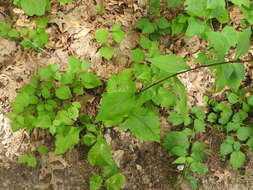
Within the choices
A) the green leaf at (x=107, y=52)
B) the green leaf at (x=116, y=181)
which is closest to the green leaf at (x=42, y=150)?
the green leaf at (x=116, y=181)

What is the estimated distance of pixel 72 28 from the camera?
10.1 ft

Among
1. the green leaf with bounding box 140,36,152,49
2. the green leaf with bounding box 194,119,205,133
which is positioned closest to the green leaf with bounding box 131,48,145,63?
the green leaf with bounding box 140,36,152,49

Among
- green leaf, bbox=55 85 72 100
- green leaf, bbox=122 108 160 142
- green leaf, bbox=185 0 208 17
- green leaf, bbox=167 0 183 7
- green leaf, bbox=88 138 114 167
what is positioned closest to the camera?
green leaf, bbox=122 108 160 142

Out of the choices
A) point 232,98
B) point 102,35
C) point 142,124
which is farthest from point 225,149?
point 102,35

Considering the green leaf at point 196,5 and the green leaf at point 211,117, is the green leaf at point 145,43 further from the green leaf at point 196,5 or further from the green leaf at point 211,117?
the green leaf at point 211,117

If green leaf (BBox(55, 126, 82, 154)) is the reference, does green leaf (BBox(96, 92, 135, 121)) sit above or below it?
above

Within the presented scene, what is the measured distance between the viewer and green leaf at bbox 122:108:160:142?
187cm

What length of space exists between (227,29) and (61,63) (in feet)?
4.88

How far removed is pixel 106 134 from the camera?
2.82 m

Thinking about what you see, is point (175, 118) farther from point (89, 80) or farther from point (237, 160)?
point (89, 80)

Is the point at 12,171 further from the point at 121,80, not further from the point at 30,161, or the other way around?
the point at 121,80

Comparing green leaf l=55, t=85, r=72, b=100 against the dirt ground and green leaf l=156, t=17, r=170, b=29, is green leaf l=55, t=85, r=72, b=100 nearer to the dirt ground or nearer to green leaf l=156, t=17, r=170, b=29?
the dirt ground

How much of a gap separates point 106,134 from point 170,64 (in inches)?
53.9

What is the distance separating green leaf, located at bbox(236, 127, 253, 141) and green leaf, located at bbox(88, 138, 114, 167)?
1176mm
